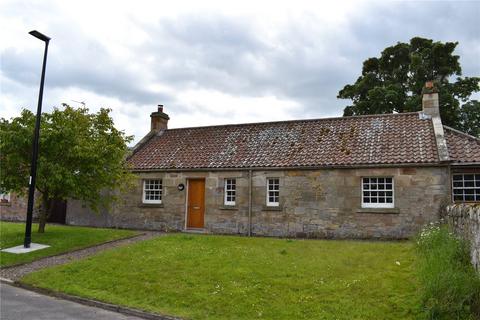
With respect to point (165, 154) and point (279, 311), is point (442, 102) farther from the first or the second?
point (279, 311)

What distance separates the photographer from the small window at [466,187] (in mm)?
16078

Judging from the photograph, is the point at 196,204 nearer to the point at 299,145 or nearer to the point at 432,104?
the point at 299,145

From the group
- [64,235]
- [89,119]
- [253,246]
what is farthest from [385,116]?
[64,235]

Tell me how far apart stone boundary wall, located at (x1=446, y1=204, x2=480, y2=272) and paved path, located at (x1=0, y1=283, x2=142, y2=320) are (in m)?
6.60

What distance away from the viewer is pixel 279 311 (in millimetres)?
8117

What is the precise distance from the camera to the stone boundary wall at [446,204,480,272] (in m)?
7.73

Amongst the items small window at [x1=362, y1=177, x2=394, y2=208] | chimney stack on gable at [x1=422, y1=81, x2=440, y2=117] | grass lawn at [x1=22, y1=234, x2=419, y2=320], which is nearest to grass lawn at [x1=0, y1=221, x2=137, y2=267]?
→ grass lawn at [x1=22, y1=234, x2=419, y2=320]

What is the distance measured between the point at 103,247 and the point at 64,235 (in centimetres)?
306

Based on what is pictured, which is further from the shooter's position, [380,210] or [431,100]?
[431,100]

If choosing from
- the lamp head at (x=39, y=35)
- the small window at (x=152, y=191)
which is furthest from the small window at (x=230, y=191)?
the lamp head at (x=39, y=35)

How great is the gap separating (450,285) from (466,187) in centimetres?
1014

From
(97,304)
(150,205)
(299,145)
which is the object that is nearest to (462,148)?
(299,145)

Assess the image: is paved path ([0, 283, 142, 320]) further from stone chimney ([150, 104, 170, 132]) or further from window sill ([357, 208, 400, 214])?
stone chimney ([150, 104, 170, 132])

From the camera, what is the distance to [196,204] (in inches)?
805
